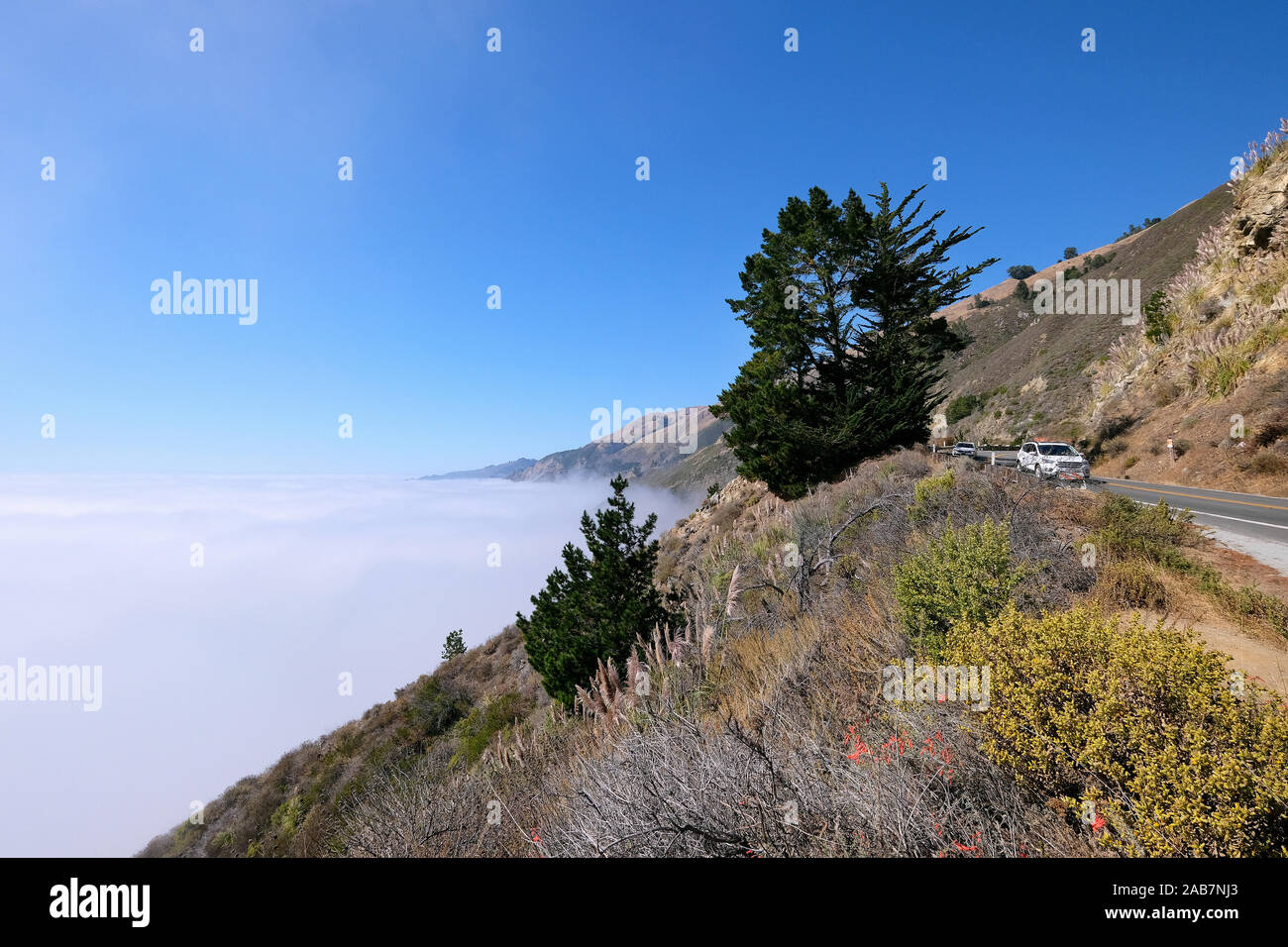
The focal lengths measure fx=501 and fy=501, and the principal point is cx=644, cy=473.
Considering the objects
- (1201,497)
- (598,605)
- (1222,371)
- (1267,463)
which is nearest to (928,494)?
(598,605)

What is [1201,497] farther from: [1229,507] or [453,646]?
[453,646]

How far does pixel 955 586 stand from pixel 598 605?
10.0 metres

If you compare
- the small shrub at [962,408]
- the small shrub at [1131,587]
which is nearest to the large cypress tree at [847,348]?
the small shrub at [1131,587]

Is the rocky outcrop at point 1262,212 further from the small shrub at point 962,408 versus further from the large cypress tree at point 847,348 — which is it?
the small shrub at point 962,408

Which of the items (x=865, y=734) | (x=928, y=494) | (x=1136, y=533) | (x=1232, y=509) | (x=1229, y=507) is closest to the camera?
(x=865, y=734)

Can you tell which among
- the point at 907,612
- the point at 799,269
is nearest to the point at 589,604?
the point at 907,612

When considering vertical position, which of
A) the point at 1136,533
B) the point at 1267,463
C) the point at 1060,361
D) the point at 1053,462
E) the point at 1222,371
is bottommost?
the point at 1136,533

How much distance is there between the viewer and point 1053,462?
52.2 ft

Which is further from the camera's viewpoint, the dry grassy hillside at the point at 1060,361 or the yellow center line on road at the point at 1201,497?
the dry grassy hillside at the point at 1060,361

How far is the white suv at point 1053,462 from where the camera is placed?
597 inches

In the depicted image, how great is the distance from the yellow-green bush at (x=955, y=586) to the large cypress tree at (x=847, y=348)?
1320cm

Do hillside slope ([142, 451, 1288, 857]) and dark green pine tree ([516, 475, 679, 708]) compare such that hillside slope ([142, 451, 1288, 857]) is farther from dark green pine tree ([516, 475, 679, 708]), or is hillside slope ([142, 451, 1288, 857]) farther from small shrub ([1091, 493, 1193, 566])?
dark green pine tree ([516, 475, 679, 708])
